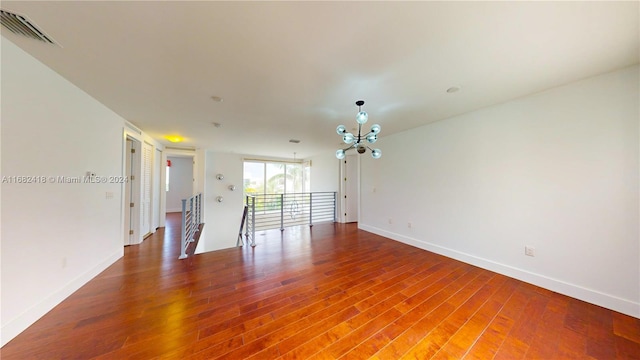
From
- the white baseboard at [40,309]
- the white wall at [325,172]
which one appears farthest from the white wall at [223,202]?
the white baseboard at [40,309]

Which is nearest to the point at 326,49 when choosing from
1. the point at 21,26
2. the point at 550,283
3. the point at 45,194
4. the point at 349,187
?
the point at 21,26

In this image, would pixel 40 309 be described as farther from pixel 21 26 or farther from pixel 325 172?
pixel 325 172

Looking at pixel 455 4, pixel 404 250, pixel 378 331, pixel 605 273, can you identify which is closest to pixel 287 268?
pixel 378 331

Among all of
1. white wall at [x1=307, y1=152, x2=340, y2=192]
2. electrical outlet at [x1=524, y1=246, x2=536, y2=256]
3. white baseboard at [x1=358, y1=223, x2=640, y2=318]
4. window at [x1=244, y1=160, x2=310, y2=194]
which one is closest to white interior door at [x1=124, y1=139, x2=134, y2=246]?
window at [x1=244, y1=160, x2=310, y2=194]

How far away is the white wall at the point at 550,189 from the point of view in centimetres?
192

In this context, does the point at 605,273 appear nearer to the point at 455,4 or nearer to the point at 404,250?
the point at 404,250

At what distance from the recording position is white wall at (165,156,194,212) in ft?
25.9

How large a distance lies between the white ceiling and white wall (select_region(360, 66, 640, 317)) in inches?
12.7

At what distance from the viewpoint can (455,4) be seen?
1.21 meters

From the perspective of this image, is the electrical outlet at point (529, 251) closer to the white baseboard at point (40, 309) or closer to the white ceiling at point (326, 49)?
the white ceiling at point (326, 49)

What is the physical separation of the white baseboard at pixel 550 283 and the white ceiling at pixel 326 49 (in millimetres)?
2283

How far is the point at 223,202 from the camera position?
6551mm

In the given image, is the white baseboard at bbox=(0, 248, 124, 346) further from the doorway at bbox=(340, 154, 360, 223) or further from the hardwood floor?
the doorway at bbox=(340, 154, 360, 223)

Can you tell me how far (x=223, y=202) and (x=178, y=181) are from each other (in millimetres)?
3028
